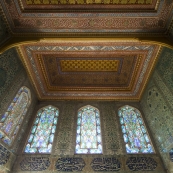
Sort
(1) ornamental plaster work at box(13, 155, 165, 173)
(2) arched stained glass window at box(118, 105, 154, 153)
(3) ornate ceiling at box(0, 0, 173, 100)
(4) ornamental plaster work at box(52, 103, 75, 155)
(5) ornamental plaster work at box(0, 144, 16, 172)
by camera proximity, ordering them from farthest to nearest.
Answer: (2) arched stained glass window at box(118, 105, 154, 153) < (4) ornamental plaster work at box(52, 103, 75, 155) < (1) ornamental plaster work at box(13, 155, 165, 173) < (3) ornate ceiling at box(0, 0, 173, 100) < (5) ornamental plaster work at box(0, 144, 16, 172)

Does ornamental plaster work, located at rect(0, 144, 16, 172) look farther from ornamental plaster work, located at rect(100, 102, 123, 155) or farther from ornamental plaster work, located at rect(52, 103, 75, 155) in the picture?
ornamental plaster work, located at rect(100, 102, 123, 155)

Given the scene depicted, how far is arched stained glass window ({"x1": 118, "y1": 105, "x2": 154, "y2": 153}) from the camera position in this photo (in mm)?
4480

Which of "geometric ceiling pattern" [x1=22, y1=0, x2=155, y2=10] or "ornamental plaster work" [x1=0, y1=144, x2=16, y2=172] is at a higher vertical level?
"geometric ceiling pattern" [x1=22, y1=0, x2=155, y2=10]

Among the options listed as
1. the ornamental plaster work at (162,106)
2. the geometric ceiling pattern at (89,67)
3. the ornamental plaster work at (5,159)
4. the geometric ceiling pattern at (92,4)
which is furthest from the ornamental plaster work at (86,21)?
the ornamental plaster work at (5,159)

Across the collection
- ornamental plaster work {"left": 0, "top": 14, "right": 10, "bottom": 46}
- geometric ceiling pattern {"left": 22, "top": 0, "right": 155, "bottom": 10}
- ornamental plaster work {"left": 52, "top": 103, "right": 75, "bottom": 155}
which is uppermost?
geometric ceiling pattern {"left": 22, "top": 0, "right": 155, "bottom": 10}

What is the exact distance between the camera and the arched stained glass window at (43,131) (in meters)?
4.49

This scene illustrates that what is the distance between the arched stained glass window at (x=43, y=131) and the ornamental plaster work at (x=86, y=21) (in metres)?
3.02

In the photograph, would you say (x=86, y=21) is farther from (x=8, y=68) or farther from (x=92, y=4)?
(x=8, y=68)

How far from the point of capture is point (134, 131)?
4.96 m

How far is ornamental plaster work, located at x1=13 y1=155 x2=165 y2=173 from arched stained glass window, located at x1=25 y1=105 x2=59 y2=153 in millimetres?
303

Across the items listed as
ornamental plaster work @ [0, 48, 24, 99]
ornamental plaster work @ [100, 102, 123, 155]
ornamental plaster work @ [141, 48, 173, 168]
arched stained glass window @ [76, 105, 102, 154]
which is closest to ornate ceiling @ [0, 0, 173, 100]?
ornamental plaster work @ [0, 48, 24, 99]

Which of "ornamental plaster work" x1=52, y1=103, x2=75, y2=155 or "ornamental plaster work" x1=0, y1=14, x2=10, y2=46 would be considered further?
"ornamental plaster work" x1=52, y1=103, x2=75, y2=155

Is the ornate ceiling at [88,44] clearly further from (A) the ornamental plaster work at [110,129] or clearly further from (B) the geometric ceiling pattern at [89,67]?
(A) the ornamental plaster work at [110,129]

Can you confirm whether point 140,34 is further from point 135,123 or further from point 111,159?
point 111,159
